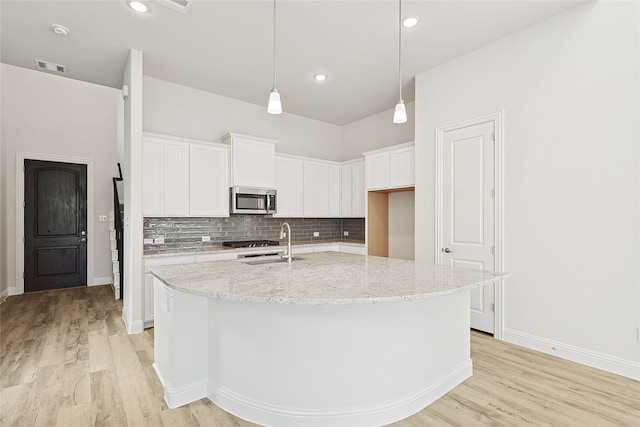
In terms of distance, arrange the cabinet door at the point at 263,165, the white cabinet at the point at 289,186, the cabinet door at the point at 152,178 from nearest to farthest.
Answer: the cabinet door at the point at 152,178, the cabinet door at the point at 263,165, the white cabinet at the point at 289,186

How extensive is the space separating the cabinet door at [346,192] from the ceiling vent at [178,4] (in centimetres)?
357

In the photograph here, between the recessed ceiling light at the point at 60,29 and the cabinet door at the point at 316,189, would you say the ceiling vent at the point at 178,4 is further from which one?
the cabinet door at the point at 316,189

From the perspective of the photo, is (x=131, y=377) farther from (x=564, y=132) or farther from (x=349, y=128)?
(x=349, y=128)

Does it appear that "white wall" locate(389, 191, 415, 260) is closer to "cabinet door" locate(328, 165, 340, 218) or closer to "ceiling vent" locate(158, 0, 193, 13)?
"cabinet door" locate(328, 165, 340, 218)

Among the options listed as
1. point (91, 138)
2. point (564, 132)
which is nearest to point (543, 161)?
point (564, 132)

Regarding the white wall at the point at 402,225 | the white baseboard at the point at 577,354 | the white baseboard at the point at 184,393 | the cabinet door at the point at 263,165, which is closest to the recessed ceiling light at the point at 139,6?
the cabinet door at the point at 263,165

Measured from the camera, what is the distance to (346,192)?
5.87 metres

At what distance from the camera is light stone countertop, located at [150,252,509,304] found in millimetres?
1646

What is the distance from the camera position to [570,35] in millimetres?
2898

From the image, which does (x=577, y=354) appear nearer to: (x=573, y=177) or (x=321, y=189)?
(x=573, y=177)

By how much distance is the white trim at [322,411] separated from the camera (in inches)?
75.1

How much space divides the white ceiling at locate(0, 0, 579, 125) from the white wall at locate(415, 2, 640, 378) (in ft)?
1.22

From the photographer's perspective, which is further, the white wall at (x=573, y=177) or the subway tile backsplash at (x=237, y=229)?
the subway tile backsplash at (x=237, y=229)

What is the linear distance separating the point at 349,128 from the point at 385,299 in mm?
5297
